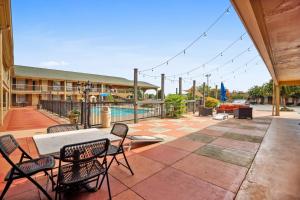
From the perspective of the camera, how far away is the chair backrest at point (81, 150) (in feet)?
5.37

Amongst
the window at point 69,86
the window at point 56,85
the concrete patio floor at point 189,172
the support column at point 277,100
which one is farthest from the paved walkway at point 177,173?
the window at point 69,86

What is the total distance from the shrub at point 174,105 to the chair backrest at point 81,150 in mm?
8055

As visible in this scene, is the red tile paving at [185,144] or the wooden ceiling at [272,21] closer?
the wooden ceiling at [272,21]

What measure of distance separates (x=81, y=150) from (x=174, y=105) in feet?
27.7

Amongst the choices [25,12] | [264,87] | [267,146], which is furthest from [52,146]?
[264,87]

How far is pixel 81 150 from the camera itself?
1739 mm

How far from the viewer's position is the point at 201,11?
20.6 ft

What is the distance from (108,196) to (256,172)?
8.59ft

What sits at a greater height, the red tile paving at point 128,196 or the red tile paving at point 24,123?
the red tile paving at point 24,123

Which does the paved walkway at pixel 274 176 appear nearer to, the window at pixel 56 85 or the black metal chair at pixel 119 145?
the black metal chair at pixel 119 145

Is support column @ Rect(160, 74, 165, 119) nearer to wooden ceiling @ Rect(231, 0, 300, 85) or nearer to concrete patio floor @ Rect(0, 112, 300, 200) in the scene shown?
concrete patio floor @ Rect(0, 112, 300, 200)

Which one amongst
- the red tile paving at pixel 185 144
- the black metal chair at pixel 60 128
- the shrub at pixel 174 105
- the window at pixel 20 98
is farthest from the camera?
the window at pixel 20 98

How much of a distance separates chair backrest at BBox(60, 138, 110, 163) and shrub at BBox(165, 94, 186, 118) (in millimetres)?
8055

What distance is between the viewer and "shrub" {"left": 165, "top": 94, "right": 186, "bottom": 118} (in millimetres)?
9766
